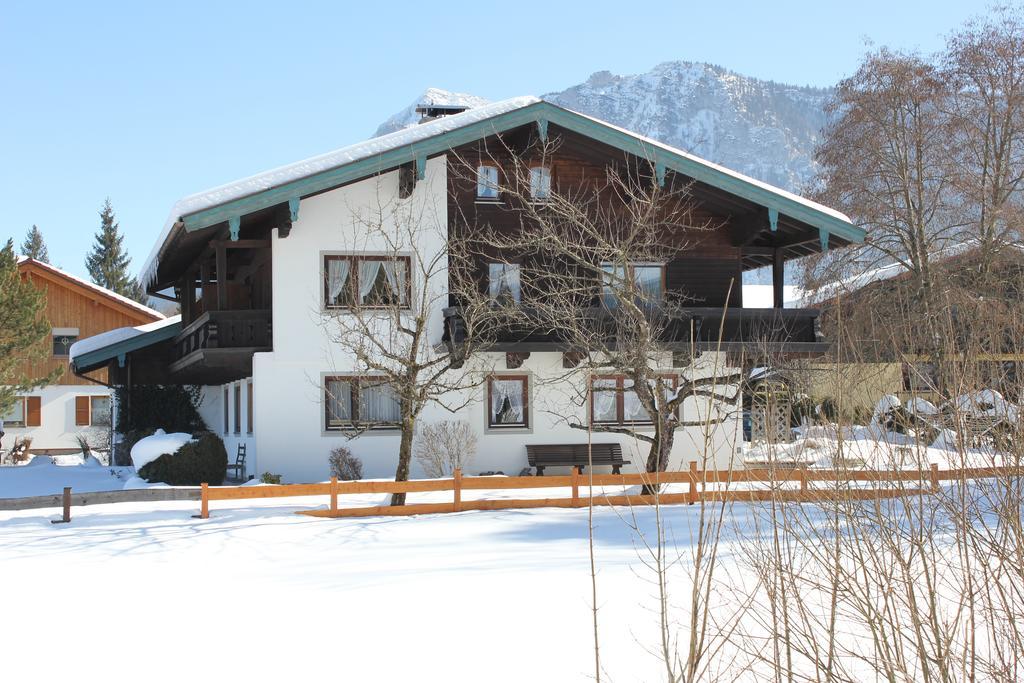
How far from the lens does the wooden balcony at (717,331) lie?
→ 22.0 m

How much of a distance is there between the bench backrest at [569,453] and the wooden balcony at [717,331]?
2342mm

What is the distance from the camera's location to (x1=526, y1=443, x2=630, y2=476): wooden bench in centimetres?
2339

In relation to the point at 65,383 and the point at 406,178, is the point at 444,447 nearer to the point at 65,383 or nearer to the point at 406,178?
the point at 406,178

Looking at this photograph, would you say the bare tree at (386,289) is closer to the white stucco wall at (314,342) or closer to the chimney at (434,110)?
the white stucco wall at (314,342)

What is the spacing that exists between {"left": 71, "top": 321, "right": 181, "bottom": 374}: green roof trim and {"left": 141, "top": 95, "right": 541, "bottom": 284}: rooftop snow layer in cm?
525

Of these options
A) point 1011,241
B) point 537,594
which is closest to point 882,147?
point 1011,241

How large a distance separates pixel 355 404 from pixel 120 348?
25.8 feet

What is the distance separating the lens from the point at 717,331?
23141 millimetres

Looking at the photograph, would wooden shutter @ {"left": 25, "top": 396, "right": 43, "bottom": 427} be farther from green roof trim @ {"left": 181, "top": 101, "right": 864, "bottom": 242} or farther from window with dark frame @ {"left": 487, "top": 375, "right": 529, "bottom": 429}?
window with dark frame @ {"left": 487, "top": 375, "right": 529, "bottom": 429}

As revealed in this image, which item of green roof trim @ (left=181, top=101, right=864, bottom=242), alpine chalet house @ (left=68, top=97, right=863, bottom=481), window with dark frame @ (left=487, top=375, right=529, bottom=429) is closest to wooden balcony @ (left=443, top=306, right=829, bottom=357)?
alpine chalet house @ (left=68, top=97, right=863, bottom=481)

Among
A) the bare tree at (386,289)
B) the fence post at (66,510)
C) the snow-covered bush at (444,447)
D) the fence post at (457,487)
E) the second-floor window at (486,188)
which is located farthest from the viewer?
the second-floor window at (486,188)

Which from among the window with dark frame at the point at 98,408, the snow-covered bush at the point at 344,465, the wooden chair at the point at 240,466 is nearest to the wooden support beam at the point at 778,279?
the snow-covered bush at the point at 344,465

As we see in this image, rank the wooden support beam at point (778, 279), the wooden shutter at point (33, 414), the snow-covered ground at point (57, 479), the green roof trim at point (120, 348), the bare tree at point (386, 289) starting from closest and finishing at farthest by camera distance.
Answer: the bare tree at point (386, 289) < the snow-covered ground at point (57, 479) < the wooden support beam at point (778, 279) < the green roof trim at point (120, 348) < the wooden shutter at point (33, 414)

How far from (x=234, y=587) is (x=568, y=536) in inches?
184
